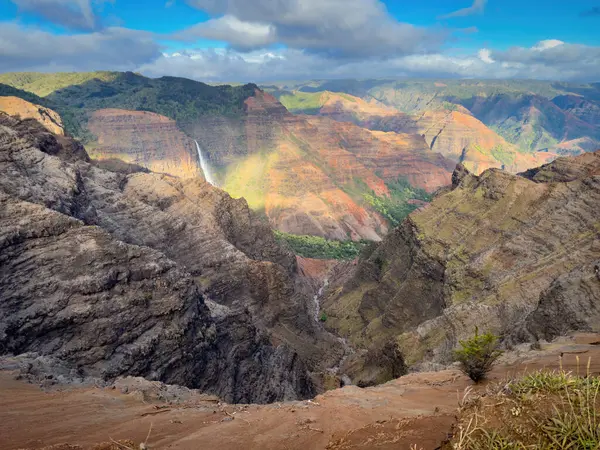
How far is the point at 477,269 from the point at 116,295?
36192 millimetres

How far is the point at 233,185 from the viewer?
158 metres

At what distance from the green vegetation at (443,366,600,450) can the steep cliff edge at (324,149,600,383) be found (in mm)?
22039

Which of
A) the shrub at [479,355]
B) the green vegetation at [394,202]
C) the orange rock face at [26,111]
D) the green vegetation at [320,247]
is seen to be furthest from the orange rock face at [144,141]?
the shrub at [479,355]

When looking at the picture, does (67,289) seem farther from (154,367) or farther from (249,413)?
(249,413)

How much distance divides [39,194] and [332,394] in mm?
23986

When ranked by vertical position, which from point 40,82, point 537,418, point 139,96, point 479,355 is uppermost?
point 40,82

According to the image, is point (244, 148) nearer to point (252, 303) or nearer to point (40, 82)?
point (40, 82)

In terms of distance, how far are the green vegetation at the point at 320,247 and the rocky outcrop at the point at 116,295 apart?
207 feet

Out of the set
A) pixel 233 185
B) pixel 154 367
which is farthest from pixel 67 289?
pixel 233 185

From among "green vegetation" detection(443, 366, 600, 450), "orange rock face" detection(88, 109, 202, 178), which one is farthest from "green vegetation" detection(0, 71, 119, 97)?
"green vegetation" detection(443, 366, 600, 450)

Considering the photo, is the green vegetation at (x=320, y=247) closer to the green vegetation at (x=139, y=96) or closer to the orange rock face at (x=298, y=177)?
the orange rock face at (x=298, y=177)

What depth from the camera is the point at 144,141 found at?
14975 cm

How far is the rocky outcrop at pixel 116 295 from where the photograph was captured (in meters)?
21.6

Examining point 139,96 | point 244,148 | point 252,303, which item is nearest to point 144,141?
point 244,148
